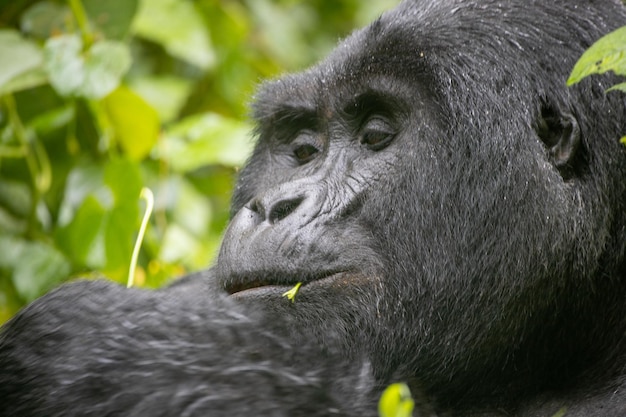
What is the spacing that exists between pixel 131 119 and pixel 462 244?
2.93 m

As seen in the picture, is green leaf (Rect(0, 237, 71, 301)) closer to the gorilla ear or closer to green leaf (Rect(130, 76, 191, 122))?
green leaf (Rect(130, 76, 191, 122))

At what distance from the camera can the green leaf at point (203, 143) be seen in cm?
548

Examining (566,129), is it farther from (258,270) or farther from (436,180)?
(258,270)

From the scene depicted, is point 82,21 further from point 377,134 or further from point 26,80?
point 377,134

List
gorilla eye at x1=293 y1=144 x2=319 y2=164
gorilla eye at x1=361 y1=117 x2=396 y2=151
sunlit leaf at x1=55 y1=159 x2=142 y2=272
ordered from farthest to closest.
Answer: sunlit leaf at x1=55 y1=159 x2=142 y2=272, gorilla eye at x1=293 y1=144 x2=319 y2=164, gorilla eye at x1=361 y1=117 x2=396 y2=151

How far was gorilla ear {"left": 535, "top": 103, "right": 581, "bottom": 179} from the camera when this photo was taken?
3.14 metres

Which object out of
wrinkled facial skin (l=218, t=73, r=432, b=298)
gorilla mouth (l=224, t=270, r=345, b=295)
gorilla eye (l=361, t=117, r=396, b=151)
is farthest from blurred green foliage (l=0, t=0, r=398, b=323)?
gorilla mouth (l=224, t=270, r=345, b=295)

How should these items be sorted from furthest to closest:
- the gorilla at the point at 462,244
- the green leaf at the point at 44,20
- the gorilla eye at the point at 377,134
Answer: the green leaf at the point at 44,20 < the gorilla eye at the point at 377,134 < the gorilla at the point at 462,244

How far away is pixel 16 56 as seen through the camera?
5223 mm

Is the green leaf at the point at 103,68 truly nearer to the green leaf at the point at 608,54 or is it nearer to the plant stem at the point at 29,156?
the plant stem at the point at 29,156

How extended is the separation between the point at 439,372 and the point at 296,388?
67cm

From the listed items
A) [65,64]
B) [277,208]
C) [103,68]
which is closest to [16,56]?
[65,64]

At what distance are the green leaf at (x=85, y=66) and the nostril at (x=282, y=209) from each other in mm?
2092

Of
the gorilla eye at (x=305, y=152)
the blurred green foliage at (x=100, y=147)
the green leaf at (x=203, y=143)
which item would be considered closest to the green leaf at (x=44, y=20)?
the blurred green foliage at (x=100, y=147)
